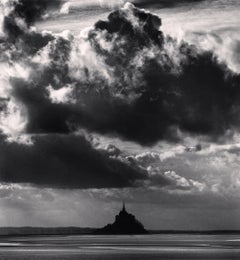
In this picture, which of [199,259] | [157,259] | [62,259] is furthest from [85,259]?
[199,259]

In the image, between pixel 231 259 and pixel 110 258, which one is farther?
pixel 110 258

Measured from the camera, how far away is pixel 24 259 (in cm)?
15062

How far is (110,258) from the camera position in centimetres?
15575

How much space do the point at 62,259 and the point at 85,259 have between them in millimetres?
5227

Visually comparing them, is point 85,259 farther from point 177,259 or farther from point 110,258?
point 177,259

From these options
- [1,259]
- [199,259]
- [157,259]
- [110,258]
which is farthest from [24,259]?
[199,259]

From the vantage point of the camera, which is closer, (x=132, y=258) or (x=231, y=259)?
(x=231, y=259)

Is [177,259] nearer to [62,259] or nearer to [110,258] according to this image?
[110,258]

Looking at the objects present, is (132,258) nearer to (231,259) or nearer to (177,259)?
(177,259)

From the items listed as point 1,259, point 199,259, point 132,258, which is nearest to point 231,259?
point 199,259

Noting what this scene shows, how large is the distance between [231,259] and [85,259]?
32.0 meters

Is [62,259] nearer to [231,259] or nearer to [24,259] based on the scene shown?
[24,259]

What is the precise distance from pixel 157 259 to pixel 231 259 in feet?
53.5

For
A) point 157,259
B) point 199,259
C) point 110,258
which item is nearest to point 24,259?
point 110,258
